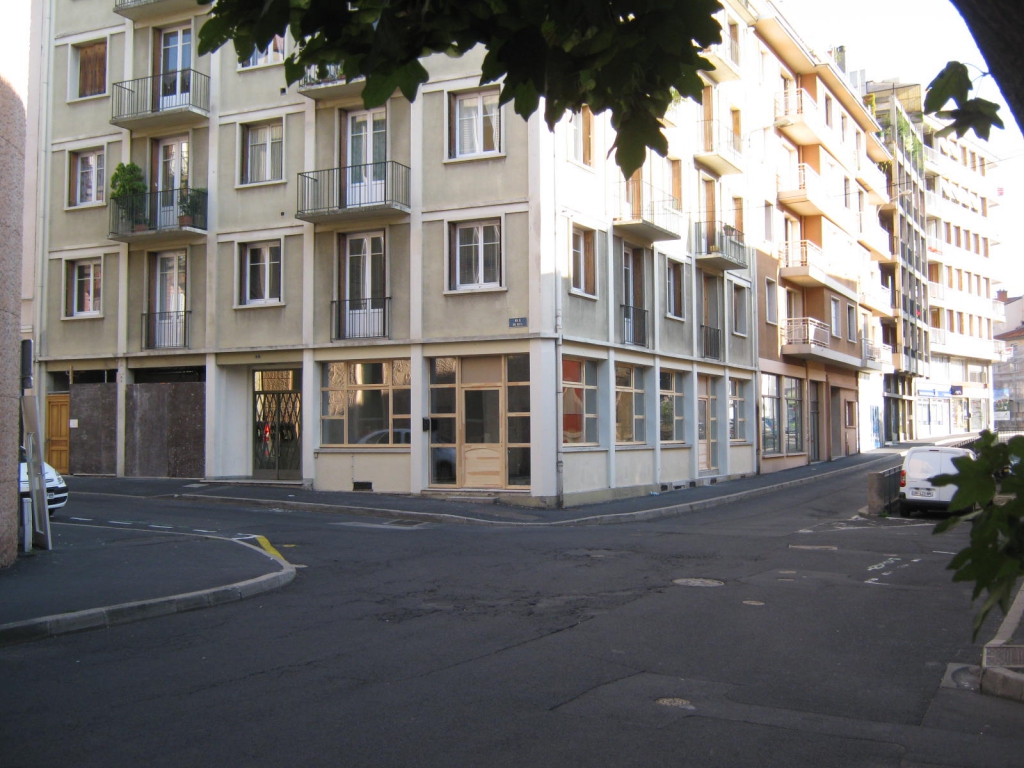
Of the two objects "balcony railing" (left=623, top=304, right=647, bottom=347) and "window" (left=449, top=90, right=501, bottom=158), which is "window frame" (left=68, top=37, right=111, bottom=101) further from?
"balcony railing" (left=623, top=304, right=647, bottom=347)

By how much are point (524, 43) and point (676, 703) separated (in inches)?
158

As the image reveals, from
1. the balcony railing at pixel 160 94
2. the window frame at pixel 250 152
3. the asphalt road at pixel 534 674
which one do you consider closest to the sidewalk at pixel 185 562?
the asphalt road at pixel 534 674

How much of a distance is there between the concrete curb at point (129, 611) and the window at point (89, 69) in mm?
20373

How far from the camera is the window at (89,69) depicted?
2630 cm

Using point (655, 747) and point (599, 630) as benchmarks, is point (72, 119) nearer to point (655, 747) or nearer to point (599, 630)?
point (599, 630)

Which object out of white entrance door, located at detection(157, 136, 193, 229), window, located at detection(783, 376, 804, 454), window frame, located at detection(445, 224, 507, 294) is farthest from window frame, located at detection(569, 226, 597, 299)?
window, located at detection(783, 376, 804, 454)

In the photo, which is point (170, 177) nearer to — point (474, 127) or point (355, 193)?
point (355, 193)

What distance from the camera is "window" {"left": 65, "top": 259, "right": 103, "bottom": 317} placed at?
85.6 feet

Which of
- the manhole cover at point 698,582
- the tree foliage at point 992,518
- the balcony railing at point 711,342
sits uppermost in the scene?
the balcony railing at point 711,342

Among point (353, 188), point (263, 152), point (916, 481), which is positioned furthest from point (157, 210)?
point (916, 481)

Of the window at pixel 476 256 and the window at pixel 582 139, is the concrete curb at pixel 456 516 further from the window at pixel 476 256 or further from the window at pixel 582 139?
the window at pixel 582 139

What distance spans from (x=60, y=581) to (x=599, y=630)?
556 centimetres

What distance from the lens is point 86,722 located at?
5488 mm

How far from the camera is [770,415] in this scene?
34.4 m
